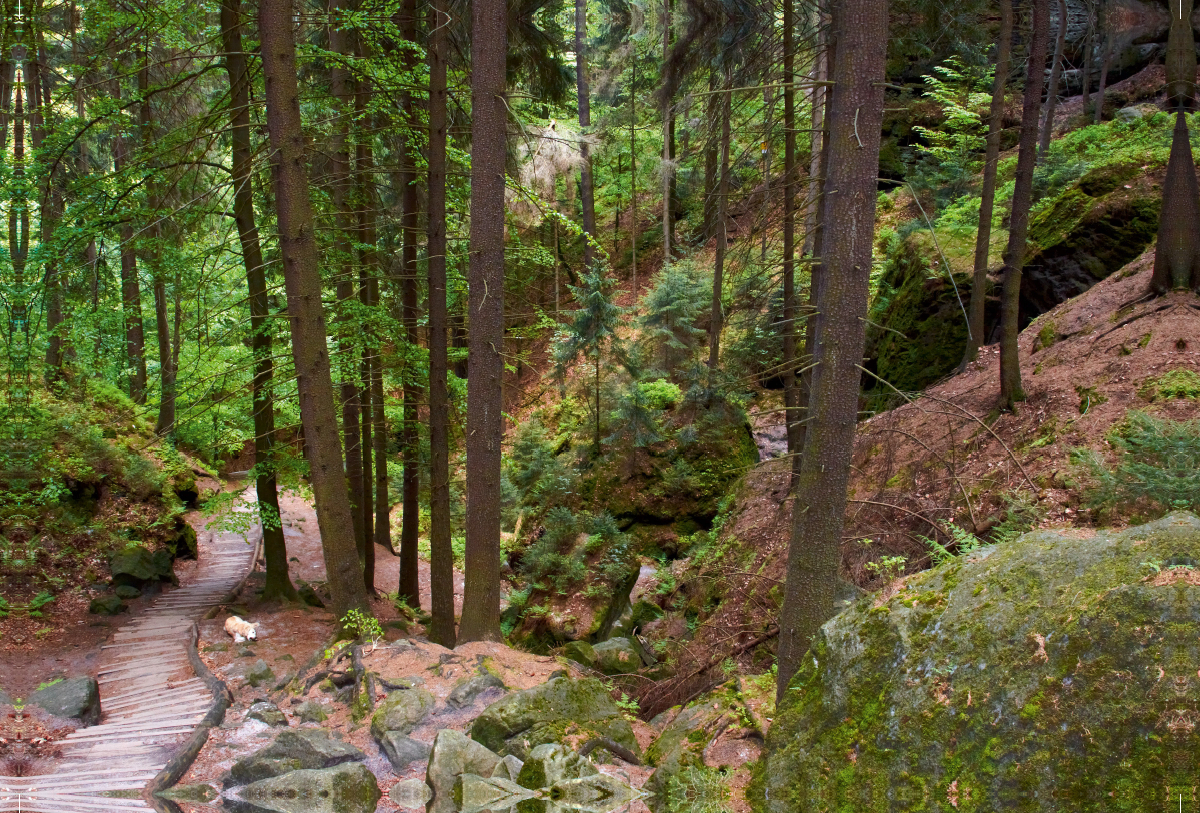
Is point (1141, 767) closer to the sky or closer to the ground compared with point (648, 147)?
closer to the ground

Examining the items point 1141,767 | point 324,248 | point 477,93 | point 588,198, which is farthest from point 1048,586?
point 588,198

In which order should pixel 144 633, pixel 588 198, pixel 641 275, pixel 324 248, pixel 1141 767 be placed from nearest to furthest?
pixel 1141 767 → pixel 144 633 → pixel 324 248 → pixel 588 198 → pixel 641 275

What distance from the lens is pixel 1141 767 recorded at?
8.93 ft

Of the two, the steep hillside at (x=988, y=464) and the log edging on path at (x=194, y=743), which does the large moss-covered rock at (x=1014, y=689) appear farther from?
the log edging on path at (x=194, y=743)

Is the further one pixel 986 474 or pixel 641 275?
pixel 641 275

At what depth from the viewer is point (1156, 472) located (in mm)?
5223

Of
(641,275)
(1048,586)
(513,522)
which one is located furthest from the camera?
(641,275)

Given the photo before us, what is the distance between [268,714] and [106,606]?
599 cm

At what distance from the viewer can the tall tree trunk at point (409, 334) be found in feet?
35.9

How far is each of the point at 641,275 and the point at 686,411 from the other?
14.9m

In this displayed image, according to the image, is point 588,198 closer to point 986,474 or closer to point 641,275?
point 641,275

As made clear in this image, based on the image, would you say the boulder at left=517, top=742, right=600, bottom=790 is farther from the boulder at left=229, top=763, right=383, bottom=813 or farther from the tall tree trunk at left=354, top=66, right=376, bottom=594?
the tall tree trunk at left=354, top=66, right=376, bottom=594

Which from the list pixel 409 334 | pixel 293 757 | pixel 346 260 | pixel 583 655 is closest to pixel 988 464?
pixel 583 655

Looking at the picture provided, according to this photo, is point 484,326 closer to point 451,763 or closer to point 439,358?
point 439,358
